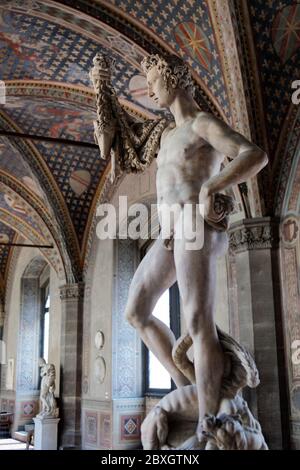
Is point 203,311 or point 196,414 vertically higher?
point 203,311

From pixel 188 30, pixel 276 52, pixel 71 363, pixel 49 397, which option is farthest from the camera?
pixel 71 363

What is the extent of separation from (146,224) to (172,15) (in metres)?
5.08

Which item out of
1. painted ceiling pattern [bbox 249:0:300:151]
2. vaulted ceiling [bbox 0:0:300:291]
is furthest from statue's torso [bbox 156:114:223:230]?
painted ceiling pattern [bbox 249:0:300:151]

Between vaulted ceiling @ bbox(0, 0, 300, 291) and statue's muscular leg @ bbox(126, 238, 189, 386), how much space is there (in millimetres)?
4704

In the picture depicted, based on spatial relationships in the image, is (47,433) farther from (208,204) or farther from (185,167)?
(208,204)

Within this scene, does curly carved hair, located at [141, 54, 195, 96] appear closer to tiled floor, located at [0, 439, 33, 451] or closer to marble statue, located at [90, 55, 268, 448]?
marble statue, located at [90, 55, 268, 448]

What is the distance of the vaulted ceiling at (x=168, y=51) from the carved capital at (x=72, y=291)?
12.7ft

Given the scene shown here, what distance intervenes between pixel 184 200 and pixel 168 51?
5504mm

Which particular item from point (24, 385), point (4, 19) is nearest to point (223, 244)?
point (4, 19)

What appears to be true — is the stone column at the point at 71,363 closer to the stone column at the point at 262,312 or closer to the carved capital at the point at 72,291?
the carved capital at the point at 72,291

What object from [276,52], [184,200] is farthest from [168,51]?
[184,200]

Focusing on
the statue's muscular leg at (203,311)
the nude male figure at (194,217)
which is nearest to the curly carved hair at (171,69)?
the nude male figure at (194,217)

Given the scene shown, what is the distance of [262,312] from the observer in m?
8.02

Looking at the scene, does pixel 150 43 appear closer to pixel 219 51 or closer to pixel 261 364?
pixel 219 51
